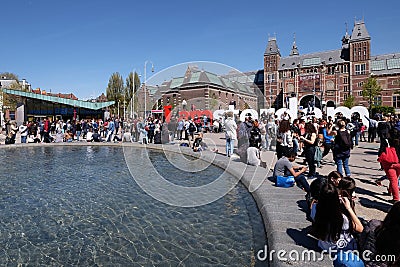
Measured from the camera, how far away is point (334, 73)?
3300 inches

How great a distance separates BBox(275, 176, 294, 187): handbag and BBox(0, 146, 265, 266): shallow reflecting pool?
90cm

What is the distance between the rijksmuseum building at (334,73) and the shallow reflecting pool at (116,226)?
72.3 meters

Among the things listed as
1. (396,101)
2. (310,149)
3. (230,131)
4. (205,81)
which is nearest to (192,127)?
(230,131)

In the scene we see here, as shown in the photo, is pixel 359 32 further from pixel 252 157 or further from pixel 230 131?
pixel 252 157

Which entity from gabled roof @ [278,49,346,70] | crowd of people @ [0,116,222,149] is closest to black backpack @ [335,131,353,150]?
crowd of people @ [0,116,222,149]

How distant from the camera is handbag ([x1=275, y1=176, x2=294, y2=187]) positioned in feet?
23.3

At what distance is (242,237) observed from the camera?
4863 mm

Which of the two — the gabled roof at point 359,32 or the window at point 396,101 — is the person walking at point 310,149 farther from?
the gabled roof at point 359,32

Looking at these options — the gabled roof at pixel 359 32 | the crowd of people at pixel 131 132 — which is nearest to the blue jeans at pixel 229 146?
the crowd of people at pixel 131 132

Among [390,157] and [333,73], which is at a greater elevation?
[333,73]

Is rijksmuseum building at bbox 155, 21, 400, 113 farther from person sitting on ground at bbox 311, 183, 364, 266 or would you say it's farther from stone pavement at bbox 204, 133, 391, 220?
person sitting on ground at bbox 311, 183, 364, 266

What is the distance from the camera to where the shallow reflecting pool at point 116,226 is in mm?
4215

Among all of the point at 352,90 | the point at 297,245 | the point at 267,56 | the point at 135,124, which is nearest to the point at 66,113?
the point at 135,124

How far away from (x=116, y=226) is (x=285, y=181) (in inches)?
171
